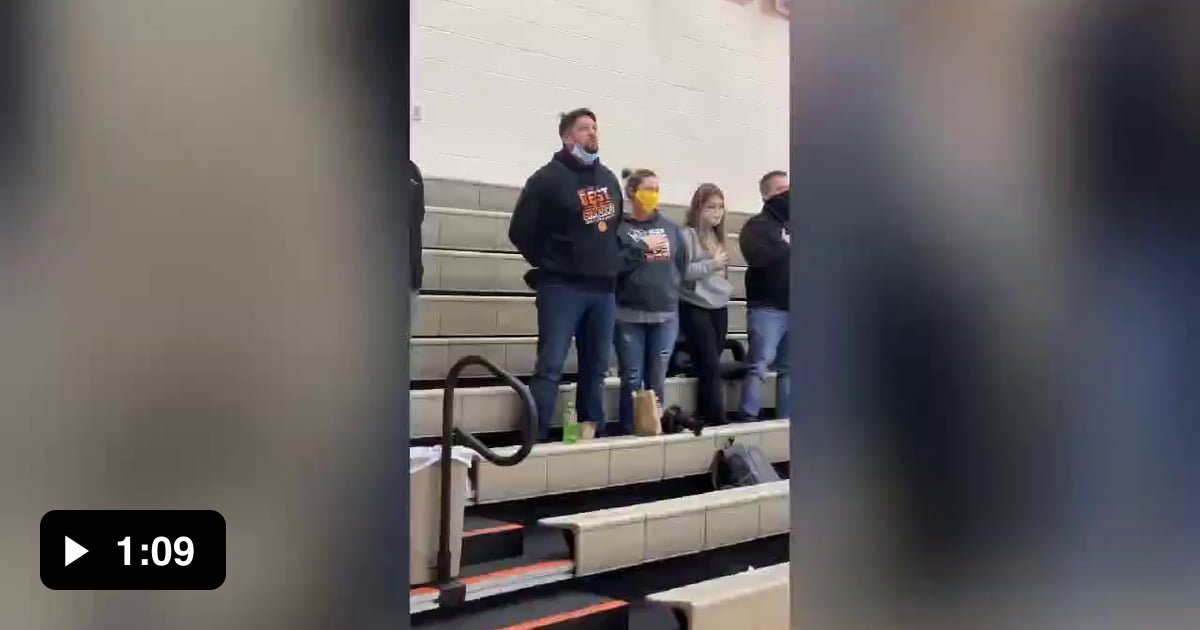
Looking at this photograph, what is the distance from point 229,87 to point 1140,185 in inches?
24.9

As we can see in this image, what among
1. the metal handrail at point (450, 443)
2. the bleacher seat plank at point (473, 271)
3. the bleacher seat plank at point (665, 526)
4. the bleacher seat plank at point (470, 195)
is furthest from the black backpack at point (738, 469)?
the bleacher seat plank at point (470, 195)

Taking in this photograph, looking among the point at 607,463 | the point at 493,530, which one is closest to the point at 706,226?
the point at 607,463

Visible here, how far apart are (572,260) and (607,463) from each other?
622 mm

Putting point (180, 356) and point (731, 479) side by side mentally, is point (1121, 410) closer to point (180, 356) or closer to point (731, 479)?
point (180, 356)

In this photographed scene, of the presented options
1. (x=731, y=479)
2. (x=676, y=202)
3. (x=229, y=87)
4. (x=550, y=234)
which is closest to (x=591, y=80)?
(x=676, y=202)

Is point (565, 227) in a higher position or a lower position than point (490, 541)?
higher

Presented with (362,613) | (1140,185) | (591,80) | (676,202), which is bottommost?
(362,613)

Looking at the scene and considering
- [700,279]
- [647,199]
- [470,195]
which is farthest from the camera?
[470,195]

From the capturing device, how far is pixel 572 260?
9.41 feet

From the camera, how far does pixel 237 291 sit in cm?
73

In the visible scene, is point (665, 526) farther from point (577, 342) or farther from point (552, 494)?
point (577, 342)

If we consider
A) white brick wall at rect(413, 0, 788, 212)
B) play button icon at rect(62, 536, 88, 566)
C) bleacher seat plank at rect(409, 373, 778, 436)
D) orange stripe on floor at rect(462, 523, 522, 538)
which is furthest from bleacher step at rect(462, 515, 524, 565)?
white brick wall at rect(413, 0, 788, 212)

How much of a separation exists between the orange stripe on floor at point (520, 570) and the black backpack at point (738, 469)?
90 cm

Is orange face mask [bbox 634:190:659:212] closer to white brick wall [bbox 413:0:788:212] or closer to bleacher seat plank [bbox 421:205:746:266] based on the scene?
bleacher seat plank [bbox 421:205:746:266]
